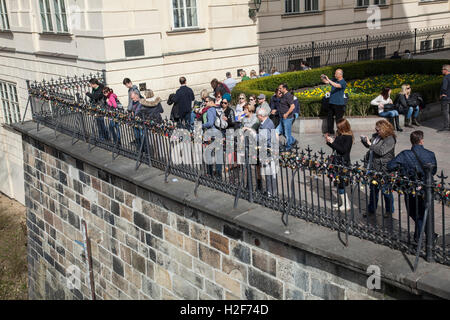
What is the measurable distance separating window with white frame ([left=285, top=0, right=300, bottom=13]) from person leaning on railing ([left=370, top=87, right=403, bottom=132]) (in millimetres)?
10750

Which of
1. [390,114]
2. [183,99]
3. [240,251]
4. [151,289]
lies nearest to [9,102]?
[183,99]

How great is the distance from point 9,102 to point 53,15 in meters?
5.66

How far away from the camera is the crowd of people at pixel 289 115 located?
7512mm

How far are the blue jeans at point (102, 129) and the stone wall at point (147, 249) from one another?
0.31m

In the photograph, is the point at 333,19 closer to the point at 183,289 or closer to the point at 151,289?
the point at 151,289

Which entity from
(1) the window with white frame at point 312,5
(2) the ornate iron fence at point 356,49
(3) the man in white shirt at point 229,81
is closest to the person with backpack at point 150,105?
(3) the man in white shirt at point 229,81

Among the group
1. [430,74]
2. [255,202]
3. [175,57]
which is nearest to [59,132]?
[175,57]

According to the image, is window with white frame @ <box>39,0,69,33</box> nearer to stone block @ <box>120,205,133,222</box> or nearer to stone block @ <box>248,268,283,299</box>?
stone block @ <box>120,205,133,222</box>

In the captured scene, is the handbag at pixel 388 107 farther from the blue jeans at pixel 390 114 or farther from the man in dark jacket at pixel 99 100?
the man in dark jacket at pixel 99 100

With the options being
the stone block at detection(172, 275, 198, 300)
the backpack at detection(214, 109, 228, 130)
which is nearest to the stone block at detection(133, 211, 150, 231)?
the stone block at detection(172, 275, 198, 300)

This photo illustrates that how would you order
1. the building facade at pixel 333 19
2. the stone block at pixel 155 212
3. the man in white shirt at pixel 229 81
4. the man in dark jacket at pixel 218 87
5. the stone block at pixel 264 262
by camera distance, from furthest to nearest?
1. the building facade at pixel 333 19
2. the man in white shirt at pixel 229 81
3. the man in dark jacket at pixel 218 87
4. the stone block at pixel 155 212
5. the stone block at pixel 264 262

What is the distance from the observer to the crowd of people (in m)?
7.51

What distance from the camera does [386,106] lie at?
12.7 m

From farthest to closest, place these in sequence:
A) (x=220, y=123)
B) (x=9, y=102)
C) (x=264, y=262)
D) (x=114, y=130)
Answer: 1. (x=9, y=102)
2. (x=114, y=130)
3. (x=220, y=123)
4. (x=264, y=262)
